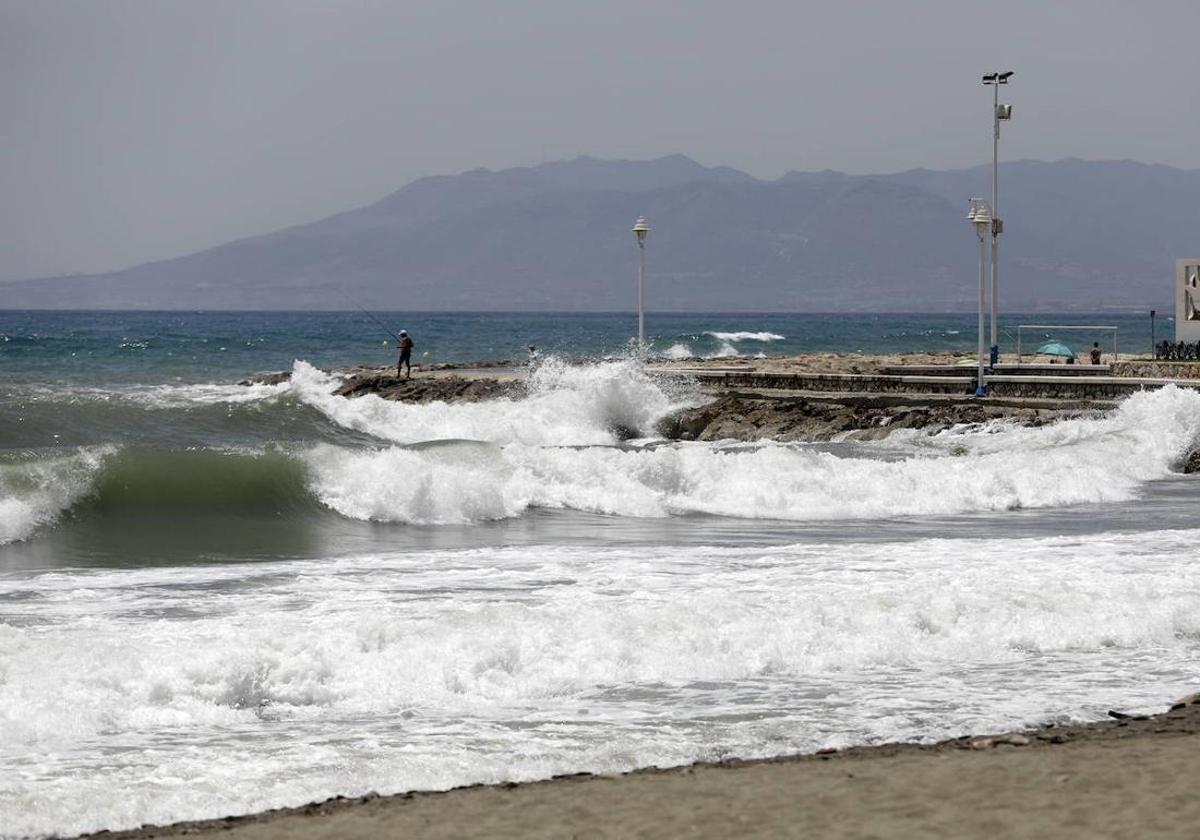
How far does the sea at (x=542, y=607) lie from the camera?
897 cm

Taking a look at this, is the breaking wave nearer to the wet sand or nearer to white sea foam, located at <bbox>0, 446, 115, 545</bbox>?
white sea foam, located at <bbox>0, 446, 115, 545</bbox>

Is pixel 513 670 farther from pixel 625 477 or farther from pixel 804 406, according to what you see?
pixel 804 406

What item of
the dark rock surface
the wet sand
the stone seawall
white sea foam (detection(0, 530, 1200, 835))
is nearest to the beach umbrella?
the stone seawall

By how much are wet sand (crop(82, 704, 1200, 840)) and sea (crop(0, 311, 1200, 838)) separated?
16.0 inches

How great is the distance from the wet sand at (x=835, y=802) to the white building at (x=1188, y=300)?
1300 inches

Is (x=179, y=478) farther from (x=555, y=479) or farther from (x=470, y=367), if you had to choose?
(x=470, y=367)

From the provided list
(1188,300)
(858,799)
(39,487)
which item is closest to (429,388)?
(1188,300)

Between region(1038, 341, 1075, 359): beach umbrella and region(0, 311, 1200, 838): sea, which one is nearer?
region(0, 311, 1200, 838): sea

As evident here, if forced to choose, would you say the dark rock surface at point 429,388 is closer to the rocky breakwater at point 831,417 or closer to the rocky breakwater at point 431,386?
the rocky breakwater at point 431,386

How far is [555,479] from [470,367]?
79.6 ft

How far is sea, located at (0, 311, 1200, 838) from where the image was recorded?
353 inches

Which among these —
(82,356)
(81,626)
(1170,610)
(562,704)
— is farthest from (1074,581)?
(82,356)

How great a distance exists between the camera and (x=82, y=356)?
2778 inches

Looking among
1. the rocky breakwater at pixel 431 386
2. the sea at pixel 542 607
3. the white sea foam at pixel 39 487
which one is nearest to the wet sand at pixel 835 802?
the sea at pixel 542 607
